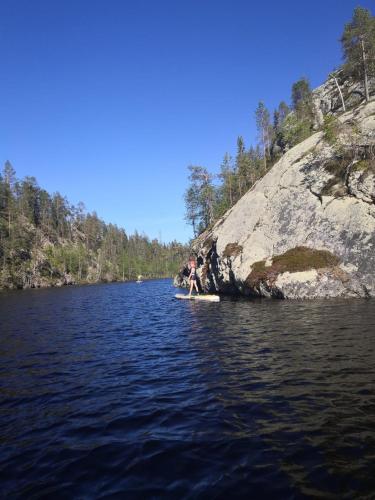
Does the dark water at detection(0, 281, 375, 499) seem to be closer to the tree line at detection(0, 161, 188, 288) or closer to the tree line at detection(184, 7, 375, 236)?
the tree line at detection(184, 7, 375, 236)

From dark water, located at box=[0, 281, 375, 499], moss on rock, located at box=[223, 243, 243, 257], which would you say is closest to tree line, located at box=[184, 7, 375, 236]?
moss on rock, located at box=[223, 243, 243, 257]

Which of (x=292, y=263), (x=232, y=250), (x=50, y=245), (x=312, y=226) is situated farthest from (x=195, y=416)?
(x=50, y=245)

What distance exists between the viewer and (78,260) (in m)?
144

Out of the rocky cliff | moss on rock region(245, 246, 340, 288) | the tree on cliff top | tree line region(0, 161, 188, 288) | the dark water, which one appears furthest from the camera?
tree line region(0, 161, 188, 288)

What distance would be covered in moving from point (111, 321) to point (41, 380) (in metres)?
14.3

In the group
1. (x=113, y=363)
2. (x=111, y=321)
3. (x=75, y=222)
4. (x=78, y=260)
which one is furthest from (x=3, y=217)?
(x=113, y=363)

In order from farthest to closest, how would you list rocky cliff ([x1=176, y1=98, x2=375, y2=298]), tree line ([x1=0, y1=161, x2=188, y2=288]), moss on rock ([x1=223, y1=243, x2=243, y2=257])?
tree line ([x1=0, y1=161, x2=188, y2=288]) < moss on rock ([x1=223, y1=243, x2=243, y2=257]) < rocky cliff ([x1=176, y1=98, x2=375, y2=298])

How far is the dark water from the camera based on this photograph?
20.1ft

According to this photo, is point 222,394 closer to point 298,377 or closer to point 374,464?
point 298,377

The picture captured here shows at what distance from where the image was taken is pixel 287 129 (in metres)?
71.9

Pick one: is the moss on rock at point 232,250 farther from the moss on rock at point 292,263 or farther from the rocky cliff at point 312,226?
the moss on rock at point 292,263

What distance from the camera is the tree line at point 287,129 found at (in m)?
58.0

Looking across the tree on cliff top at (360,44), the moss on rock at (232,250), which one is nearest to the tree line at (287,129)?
the tree on cliff top at (360,44)

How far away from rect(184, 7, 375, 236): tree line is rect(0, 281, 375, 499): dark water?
5148cm
